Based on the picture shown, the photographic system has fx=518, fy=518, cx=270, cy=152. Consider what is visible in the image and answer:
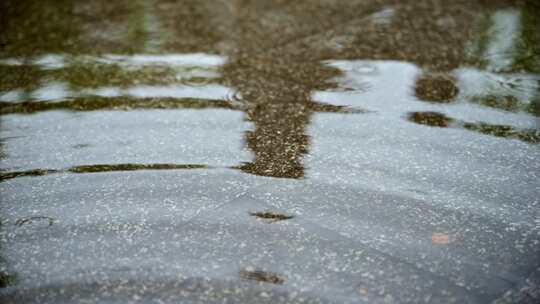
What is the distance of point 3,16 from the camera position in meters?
6.54

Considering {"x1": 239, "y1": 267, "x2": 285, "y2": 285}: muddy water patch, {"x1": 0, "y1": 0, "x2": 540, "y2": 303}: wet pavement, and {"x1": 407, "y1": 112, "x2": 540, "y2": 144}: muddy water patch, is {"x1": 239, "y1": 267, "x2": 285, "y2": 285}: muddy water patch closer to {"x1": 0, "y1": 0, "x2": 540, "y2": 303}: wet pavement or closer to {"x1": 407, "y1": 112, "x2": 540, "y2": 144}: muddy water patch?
{"x1": 0, "y1": 0, "x2": 540, "y2": 303}: wet pavement

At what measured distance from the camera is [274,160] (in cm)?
368

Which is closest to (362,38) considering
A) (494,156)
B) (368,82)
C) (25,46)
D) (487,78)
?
(368,82)

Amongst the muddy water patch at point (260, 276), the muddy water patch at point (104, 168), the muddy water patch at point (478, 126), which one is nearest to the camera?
the muddy water patch at point (260, 276)

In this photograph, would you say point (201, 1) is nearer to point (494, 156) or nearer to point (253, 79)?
point (253, 79)

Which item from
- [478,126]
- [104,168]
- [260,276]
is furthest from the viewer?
[478,126]

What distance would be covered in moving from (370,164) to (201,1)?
172 inches

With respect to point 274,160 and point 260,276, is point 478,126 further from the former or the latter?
point 260,276

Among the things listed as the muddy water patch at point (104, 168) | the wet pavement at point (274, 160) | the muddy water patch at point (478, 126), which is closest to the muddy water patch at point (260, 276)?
the wet pavement at point (274, 160)

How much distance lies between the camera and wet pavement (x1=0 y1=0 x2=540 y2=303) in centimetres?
272

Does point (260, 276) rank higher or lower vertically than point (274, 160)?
lower

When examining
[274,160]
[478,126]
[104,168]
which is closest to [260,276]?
[274,160]

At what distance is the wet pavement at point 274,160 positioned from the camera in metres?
2.72

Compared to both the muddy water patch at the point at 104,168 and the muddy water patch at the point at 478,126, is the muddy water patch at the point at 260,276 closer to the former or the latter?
the muddy water patch at the point at 104,168
